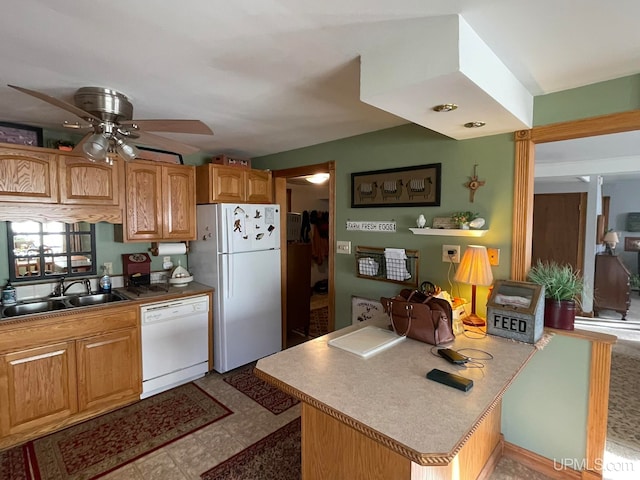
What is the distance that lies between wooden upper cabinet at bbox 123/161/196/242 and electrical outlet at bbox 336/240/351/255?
4.67ft

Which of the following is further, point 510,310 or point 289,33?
point 510,310

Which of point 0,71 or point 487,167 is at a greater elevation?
Result: point 0,71

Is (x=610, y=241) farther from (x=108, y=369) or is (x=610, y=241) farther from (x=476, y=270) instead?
(x=108, y=369)

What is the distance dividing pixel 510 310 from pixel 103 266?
3.28 m

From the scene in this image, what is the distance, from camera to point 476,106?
5.22 feet

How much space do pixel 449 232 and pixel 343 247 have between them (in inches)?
41.0

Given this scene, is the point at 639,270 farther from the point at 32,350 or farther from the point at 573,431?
the point at 32,350

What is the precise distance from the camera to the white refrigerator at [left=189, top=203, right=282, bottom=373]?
303cm

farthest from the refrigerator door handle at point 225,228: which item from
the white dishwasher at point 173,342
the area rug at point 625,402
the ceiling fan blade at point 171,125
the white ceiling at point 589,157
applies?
the area rug at point 625,402

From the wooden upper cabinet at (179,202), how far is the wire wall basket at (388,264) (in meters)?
1.65

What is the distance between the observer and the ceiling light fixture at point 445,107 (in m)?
1.57

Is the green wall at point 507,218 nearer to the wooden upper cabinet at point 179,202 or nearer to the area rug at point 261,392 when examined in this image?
the area rug at point 261,392

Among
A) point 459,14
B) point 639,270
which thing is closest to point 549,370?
point 459,14

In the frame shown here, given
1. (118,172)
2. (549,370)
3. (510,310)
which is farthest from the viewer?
(118,172)
